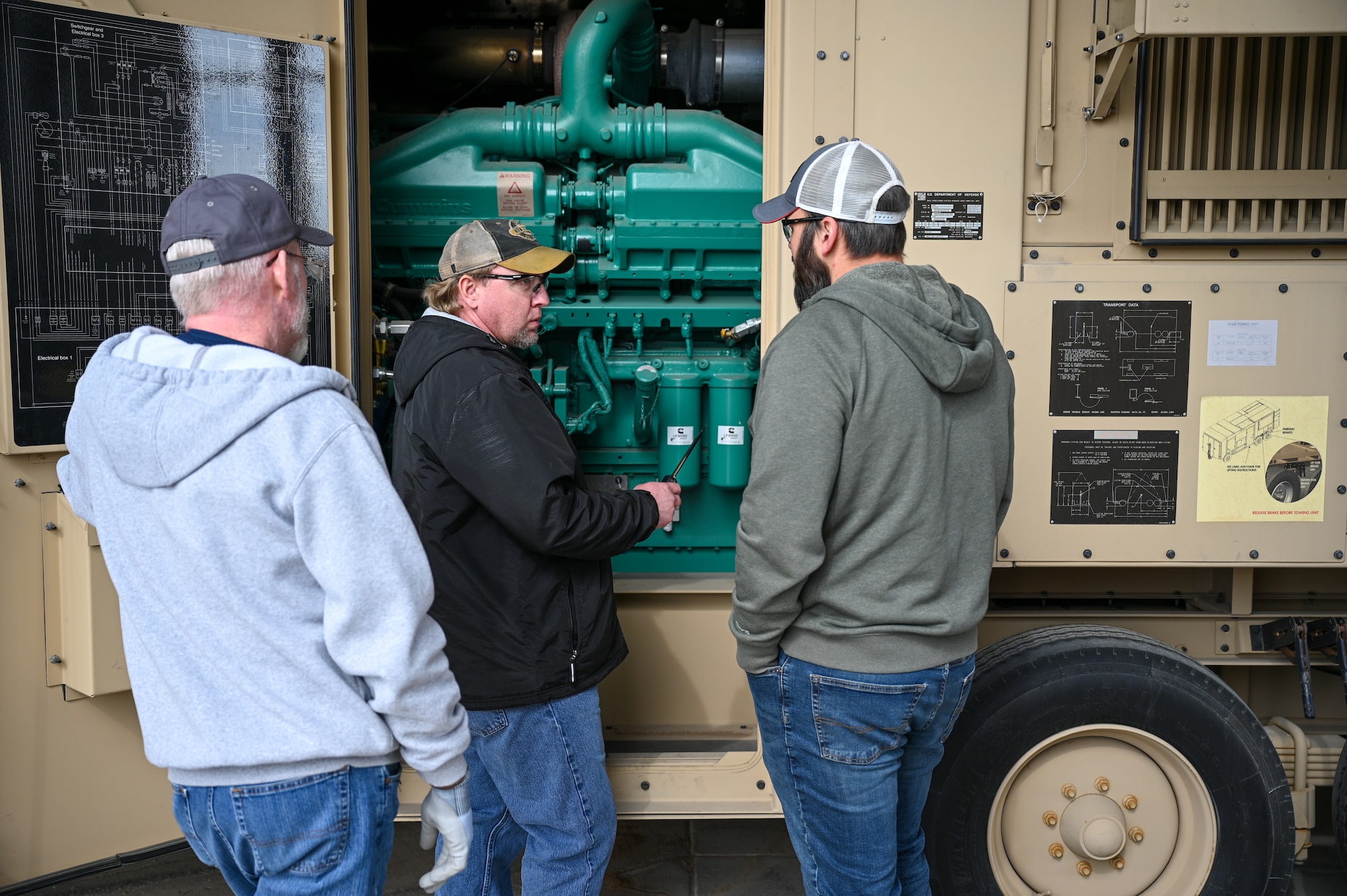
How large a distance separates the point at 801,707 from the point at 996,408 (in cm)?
63

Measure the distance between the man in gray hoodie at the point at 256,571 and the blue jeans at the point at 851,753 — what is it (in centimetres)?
66

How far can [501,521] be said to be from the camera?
1945 mm

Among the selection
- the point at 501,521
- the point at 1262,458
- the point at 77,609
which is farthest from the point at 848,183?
the point at 77,609

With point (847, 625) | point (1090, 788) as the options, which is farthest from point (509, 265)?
point (1090, 788)

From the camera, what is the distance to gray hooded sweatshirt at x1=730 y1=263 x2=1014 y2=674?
163 centimetres

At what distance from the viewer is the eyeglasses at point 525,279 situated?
7.04 ft

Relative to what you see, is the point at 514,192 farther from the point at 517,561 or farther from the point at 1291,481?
the point at 1291,481

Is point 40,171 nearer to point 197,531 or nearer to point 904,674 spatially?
point 197,531

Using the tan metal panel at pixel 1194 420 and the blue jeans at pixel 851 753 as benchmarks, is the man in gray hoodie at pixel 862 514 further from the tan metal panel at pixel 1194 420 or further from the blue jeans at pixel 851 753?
the tan metal panel at pixel 1194 420

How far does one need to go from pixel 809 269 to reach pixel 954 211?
2.53ft

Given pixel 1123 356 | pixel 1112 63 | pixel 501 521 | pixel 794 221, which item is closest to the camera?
pixel 794 221

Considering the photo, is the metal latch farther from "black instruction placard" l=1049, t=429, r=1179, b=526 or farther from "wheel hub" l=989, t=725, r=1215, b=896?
"black instruction placard" l=1049, t=429, r=1179, b=526

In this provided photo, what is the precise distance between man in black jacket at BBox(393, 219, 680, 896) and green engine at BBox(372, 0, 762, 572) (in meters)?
1.18

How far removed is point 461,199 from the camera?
3.31 m
